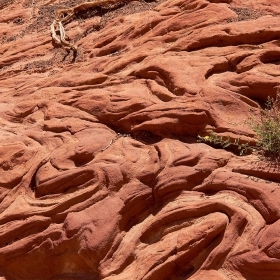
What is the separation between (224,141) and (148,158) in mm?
764

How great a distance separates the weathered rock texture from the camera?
416cm

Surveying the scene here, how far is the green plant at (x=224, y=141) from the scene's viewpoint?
4.86m

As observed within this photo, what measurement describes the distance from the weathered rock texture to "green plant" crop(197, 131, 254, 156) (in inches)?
3.1

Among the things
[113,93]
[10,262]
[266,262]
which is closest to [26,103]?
[113,93]

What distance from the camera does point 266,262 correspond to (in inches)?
149

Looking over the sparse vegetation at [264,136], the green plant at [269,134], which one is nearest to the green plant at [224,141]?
the sparse vegetation at [264,136]

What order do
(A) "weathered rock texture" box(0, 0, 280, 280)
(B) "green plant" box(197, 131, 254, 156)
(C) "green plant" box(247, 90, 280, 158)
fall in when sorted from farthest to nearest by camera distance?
(B) "green plant" box(197, 131, 254, 156)
(C) "green plant" box(247, 90, 280, 158)
(A) "weathered rock texture" box(0, 0, 280, 280)

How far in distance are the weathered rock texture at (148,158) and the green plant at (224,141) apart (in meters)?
0.08

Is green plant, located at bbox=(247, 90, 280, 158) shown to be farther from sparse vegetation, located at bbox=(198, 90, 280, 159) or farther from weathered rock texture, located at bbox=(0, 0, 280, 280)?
weathered rock texture, located at bbox=(0, 0, 280, 280)

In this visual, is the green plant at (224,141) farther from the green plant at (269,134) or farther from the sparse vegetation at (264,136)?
the green plant at (269,134)

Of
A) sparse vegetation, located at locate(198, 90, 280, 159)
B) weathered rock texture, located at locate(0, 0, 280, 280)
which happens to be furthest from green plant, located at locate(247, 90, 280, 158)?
weathered rock texture, located at locate(0, 0, 280, 280)

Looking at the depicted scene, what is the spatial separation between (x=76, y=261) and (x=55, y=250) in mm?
246

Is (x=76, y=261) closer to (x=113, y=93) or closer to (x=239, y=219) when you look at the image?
(x=239, y=219)

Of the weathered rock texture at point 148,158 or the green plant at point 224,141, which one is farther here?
the green plant at point 224,141
